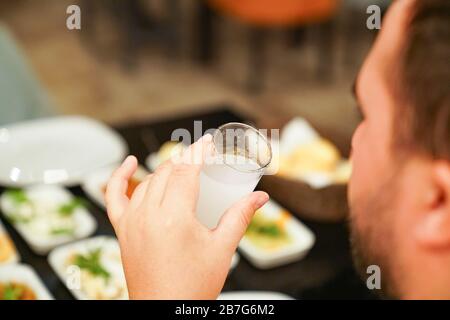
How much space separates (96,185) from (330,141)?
0.65 m

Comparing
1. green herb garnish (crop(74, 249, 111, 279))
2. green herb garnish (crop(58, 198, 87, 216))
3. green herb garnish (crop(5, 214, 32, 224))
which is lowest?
green herb garnish (crop(74, 249, 111, 279))

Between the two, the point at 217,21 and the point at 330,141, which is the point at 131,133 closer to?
the point at 330,141

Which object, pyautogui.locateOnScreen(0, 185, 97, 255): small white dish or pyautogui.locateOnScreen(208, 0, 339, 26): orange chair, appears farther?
pyautogui.locateOnScreen(208, 0, 339, 26): orange chair

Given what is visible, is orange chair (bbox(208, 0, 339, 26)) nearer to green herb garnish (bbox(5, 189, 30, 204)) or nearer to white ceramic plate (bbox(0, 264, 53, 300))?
green herb garnish (bbox(5, 189, 30, 204))

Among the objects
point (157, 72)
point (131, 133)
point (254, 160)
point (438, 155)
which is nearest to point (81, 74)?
point (157, 72)

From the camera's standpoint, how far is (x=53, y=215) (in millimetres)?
1553

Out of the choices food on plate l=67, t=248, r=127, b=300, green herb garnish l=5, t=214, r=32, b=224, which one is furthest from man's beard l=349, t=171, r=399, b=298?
green herb garnish l=5, t=214, r=32, b=224

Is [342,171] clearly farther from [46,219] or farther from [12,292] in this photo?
[12,292]

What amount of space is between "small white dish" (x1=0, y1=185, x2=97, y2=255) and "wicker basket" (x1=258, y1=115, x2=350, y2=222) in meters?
0.45

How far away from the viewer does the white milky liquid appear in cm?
98

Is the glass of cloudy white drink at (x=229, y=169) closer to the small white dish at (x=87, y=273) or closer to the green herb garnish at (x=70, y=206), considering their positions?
the small white dish at (x=87, y=273)

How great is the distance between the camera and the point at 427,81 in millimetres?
736

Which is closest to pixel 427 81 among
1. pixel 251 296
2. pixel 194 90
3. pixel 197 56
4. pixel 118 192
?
pixel 118 192

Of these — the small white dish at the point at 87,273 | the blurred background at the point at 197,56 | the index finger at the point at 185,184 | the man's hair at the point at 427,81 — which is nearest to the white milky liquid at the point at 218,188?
the index finger at the point at 185,184
